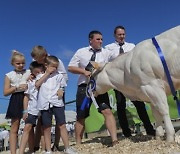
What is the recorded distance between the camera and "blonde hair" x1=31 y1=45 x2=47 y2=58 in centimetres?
594

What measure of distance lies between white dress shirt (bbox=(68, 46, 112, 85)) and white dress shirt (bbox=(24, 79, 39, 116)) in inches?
37.4

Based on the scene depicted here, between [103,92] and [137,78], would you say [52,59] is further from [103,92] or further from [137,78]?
[137,78]

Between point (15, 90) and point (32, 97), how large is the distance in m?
0.33

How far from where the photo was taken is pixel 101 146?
19.8ft

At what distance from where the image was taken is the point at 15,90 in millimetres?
5961

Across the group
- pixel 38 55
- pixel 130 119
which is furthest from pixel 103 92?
pixel 130 119

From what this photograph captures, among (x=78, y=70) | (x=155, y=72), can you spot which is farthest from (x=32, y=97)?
(x=155, y=72)

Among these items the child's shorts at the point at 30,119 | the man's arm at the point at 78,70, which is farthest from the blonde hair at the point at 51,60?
the child's shorts at the point at 30,119

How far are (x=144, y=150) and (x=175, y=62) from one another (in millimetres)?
1376

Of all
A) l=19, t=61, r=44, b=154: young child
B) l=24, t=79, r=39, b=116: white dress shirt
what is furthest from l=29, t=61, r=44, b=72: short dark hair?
l=24, t=79, r=39, b=116: white dress shirt

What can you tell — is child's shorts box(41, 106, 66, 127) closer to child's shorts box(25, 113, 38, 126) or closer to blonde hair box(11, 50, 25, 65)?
child's shorts box(25, 113, 38, 126)

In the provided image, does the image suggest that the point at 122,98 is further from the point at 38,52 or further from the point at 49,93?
the point at 38,52

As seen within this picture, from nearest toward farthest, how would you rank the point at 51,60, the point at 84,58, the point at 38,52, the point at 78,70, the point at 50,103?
the point at 50,103, the point at 51,60, the point at 38,52, the point at 78,70, the point at 84,58

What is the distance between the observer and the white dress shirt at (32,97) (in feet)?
19.3
